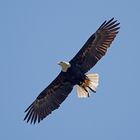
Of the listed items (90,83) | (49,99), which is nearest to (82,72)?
(90,83)

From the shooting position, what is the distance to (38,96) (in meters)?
20.5

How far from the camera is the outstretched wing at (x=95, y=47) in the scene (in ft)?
63.8

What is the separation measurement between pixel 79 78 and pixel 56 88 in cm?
115

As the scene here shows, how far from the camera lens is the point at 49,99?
66.3 feet

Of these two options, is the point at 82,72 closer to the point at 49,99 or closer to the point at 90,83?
the point at 90,83

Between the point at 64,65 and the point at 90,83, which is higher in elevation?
the point at 64,65

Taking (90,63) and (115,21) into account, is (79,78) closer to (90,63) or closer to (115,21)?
(90,63)

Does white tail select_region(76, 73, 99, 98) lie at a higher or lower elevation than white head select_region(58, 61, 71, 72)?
lower

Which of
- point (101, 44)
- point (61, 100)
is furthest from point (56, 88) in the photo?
point (101, 44)

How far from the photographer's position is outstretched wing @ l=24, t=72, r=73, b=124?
20.0m

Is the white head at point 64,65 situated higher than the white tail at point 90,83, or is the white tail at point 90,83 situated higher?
the white head at point 64,65

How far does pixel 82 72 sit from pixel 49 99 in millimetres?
1488

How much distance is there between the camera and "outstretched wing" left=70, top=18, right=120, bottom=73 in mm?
19438

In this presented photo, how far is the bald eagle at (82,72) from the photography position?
19.4 m
